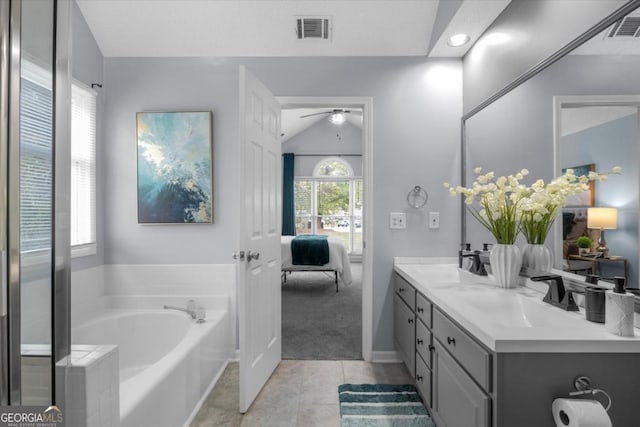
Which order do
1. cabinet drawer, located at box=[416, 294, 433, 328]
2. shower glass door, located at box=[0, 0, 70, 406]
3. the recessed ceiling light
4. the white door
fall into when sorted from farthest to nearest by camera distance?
1. the recessed ceiling light
2. the white door
3. cabinet drawer, located at box=[416, 294, 433, 328]
4. shower glass door, located at box=[0, 0, 70, 406]

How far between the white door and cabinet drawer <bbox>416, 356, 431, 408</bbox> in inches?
40.5

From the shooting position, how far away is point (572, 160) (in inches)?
57.2

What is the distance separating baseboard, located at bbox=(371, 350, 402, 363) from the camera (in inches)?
103

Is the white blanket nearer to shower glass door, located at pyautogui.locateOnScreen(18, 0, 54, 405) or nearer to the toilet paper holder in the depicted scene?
the toilet paper holder

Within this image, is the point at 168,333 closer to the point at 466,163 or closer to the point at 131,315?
the point at 131,315

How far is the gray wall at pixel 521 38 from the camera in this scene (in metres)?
1.41

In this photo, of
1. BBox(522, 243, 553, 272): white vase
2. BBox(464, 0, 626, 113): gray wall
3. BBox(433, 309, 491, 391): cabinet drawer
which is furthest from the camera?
BBox(522, 243, 553, 272): white vase

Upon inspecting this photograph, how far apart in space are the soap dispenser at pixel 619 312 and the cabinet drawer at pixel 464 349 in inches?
16.1

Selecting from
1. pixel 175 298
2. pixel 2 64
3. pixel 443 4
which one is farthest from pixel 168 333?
pixel 443 4

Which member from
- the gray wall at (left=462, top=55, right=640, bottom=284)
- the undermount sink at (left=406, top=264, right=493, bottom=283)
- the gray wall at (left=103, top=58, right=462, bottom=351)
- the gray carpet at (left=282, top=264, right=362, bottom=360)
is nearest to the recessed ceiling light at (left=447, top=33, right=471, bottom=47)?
the gray wall at (left=103, top=58, right=462, bottom=351)

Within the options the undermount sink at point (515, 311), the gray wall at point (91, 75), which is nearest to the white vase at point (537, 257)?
the undermount sink at point (515, 311)

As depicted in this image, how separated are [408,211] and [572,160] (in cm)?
129

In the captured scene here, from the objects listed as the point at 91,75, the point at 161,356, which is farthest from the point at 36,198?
the point at 91,75

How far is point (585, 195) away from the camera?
54.3 inches
